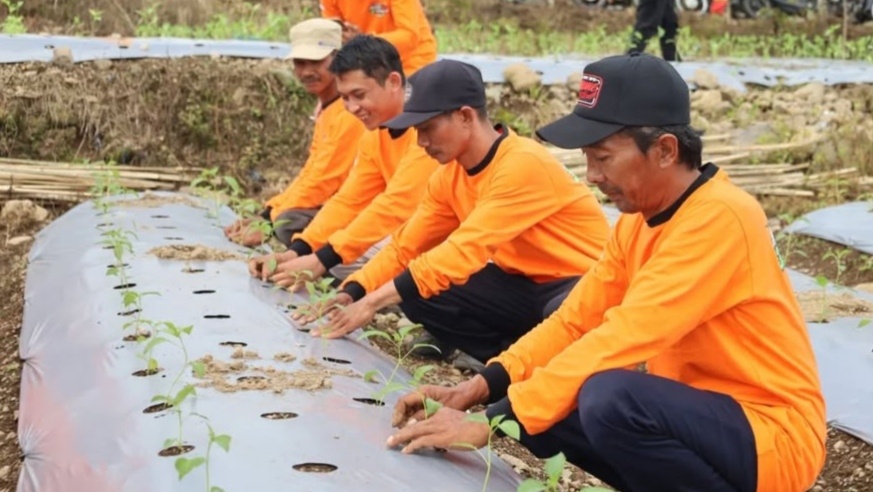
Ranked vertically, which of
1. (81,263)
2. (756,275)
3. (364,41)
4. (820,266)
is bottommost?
(820,266)

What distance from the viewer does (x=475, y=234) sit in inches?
131

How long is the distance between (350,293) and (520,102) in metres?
4.34

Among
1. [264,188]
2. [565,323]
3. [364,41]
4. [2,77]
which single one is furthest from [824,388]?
[2,77]

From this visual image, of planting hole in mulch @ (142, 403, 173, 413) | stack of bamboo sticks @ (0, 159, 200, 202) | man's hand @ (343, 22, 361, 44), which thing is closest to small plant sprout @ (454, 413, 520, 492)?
planting hole in mulch @ (142, 403, 173, 413)

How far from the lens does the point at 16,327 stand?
4.53 m

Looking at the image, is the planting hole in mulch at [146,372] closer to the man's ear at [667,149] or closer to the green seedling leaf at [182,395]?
the green seedling leaf at [182,395]

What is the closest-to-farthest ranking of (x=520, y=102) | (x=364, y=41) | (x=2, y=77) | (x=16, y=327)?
1. (x=364, y=41)
2. (x=16, y=327)
3. (x=2, y=77)
4. (x=520, y=102)

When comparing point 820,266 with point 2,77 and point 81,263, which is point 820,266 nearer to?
point 81,263

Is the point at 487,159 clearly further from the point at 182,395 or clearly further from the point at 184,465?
the point at 184,465

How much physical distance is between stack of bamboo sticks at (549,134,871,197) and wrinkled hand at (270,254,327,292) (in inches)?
131

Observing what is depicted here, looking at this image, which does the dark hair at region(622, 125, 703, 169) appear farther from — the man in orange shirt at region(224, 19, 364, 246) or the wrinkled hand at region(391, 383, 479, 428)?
the man in orange shirt at region(224, 19, 364, 246)

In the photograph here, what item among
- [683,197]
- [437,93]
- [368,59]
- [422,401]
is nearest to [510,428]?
[422,401]

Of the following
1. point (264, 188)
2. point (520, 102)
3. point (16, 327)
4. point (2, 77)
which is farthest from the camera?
point (520, 102)

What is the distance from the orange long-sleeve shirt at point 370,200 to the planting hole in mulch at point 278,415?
1.53 meters
